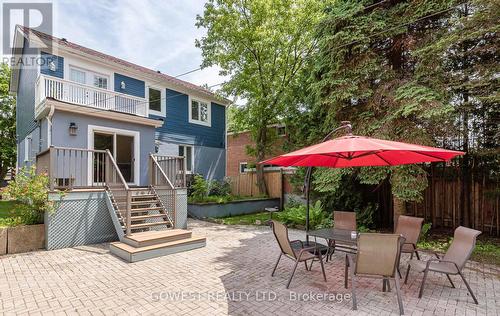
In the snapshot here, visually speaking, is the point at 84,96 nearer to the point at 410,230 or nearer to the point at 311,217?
the point at 311,217

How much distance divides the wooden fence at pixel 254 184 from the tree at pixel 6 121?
1589cm

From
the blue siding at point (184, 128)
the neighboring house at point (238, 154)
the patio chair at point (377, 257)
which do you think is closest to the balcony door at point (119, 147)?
the blue siding at point (184, 128)

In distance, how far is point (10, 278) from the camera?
4570mm

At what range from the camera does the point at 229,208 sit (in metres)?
11.8

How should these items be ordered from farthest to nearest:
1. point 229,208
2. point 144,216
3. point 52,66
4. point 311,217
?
point 229,208 < point 52,66 < point 311,217 < point 144,216

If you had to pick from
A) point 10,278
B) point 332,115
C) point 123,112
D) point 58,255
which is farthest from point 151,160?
point 332,115

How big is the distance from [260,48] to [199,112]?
5389mm

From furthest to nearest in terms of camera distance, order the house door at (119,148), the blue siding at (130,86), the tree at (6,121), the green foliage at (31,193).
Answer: the tree at (6,121), the blue siding at (130,86), the house door at (119,148), the green foliage at (31,193)

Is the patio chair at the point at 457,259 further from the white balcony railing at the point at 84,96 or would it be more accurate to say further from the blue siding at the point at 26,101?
the blue siding at the point at 26,101

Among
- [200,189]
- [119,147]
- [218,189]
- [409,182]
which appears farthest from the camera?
[218,189]

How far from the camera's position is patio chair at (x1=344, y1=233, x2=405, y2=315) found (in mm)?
3553

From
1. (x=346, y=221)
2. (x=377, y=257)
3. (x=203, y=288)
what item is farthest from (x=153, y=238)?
(x=377, y=257)

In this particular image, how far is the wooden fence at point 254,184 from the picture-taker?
13742mm

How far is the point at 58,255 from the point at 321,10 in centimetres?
1262
